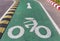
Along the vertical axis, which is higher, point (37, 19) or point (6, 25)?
point (6, 25)

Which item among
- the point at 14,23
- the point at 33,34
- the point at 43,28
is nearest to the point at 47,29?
the point at 43,28

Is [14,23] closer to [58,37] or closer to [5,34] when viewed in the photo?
[5,34]

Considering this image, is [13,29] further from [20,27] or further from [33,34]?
[33,34]

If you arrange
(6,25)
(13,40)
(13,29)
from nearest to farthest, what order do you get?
(13,40)
(13,29)
(6,25)

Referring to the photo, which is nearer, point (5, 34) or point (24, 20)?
point (5, 34)

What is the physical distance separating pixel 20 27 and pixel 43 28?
1126 millimetres

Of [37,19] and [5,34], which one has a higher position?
[5,34]

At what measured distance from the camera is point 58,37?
968cm

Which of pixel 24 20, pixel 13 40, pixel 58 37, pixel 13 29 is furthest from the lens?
pixel 24 20

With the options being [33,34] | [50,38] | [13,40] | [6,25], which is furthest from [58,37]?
[6,25]

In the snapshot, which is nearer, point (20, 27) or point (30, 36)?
point (30, 36)

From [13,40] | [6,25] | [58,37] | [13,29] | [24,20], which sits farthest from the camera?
[24,20]

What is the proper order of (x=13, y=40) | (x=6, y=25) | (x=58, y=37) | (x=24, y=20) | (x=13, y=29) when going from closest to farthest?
(x=13, y=40) < (x=58, y=37) < (x=13, y=29) < (x=6, y=25) < (x=24, y=20)

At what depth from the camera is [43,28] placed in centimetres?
1098
